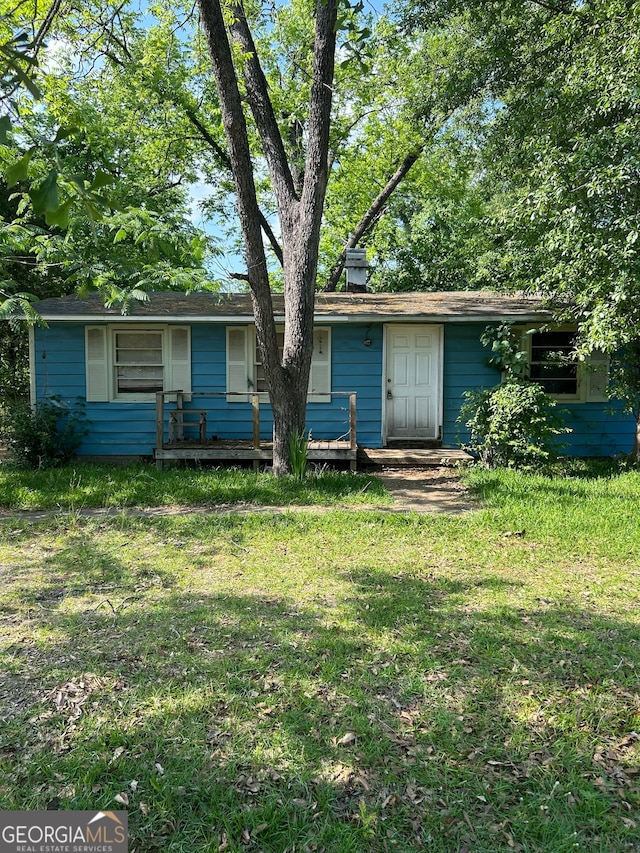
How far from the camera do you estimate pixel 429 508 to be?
22.9ft

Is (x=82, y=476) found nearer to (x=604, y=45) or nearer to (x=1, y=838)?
(x=1, y=838)

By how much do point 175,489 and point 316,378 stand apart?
12.7ft

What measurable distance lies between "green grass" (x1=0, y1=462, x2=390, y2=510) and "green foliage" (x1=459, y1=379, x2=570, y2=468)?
1977 mm

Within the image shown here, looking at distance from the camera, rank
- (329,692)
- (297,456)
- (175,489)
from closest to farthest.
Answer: (329,692) < (175,489) < (297,456)

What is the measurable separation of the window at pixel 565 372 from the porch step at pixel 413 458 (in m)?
2.21

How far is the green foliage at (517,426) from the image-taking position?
8359mm

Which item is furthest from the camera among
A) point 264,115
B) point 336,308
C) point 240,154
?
point 336,308

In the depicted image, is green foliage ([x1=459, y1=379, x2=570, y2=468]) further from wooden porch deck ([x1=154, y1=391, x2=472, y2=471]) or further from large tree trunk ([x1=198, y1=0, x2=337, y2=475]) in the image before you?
large tree trunk ([x1=198, y1=0, x2=337, y2=475])

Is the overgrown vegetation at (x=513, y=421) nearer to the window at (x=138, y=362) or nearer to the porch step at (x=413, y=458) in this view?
the porch step at (x=413, y=458)

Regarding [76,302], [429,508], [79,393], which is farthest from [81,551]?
[76,302]

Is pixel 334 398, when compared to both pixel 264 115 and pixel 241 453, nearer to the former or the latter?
pixel 241 453

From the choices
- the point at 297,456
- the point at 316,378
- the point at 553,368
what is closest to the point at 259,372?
the point at 316,378

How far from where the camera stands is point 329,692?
2.99m

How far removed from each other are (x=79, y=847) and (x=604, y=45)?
9.60 meters
